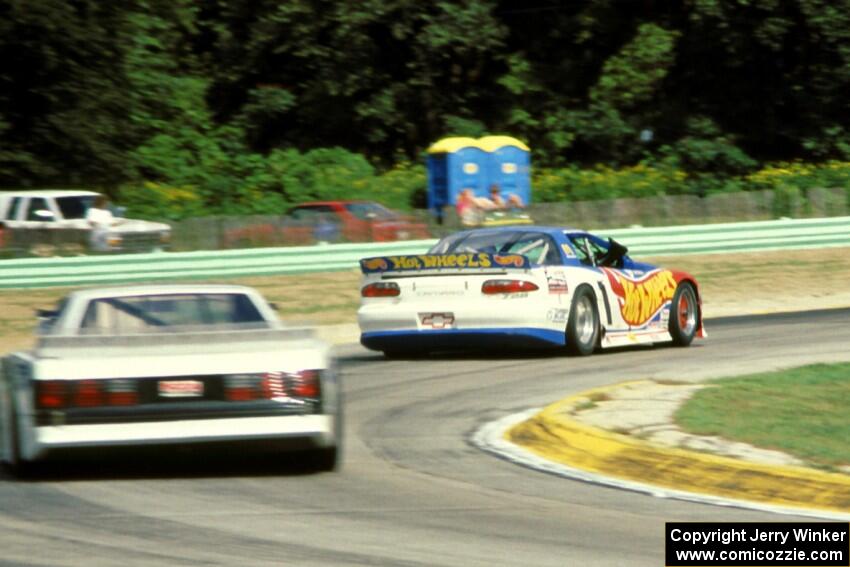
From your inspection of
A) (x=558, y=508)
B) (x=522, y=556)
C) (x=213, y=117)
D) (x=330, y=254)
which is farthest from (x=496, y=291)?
(x=213, y=117)

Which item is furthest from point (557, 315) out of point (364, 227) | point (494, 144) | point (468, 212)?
point (494, 144)

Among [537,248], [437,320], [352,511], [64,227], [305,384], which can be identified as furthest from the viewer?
[64,227]

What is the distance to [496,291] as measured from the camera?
54.5ft

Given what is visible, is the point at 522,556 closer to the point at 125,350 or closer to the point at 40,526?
the point at 40,526

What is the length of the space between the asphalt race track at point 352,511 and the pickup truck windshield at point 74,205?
19419mm

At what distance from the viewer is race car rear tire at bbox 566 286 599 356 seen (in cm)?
1703

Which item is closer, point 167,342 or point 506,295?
point 167,342

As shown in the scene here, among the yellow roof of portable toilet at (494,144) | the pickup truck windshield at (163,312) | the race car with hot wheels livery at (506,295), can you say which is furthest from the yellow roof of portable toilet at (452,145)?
the pickup truck windshield at (163,312)

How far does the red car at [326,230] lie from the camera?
2791cm

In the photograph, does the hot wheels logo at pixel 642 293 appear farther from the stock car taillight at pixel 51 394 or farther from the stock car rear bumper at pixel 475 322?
the stock car taillight at pixel 51 394

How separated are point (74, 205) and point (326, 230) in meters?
5.72

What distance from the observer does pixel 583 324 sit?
17.3 meters

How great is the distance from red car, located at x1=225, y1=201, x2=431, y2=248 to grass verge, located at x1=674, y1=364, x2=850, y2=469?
14.8 m

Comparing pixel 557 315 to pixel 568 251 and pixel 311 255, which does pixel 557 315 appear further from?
pixel 311 255
